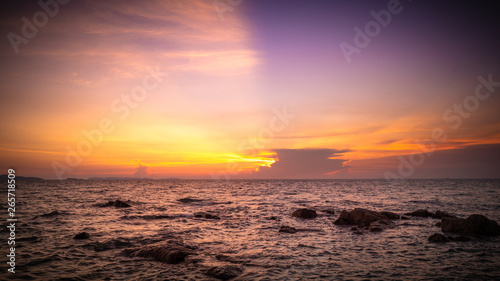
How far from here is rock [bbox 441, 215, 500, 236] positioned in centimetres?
2050

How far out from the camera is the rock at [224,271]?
12316 mm

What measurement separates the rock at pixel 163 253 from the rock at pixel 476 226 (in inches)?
886

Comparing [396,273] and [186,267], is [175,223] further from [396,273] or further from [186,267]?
[396,273]

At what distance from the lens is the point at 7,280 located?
11.5 metres

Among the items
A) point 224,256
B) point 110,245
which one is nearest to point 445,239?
point 224,256

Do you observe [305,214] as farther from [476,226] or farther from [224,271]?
[224,271]

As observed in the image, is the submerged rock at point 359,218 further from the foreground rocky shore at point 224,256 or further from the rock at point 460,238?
the rock at point 460,238

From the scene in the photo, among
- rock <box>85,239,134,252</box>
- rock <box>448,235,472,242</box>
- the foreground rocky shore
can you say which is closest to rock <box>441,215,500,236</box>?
the foreground rocky shore

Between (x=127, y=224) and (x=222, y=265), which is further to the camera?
(x=127, y=224)

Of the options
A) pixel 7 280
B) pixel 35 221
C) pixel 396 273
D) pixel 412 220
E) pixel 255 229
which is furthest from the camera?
pixel 412 220

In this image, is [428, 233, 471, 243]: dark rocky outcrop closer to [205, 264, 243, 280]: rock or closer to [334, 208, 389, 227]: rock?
[334, 208, 389, 227]: rock

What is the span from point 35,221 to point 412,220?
4168cm

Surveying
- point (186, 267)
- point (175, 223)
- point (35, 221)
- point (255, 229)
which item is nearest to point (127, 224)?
point (175, 223)

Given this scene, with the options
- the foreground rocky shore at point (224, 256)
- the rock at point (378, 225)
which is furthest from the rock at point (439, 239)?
the rock at point (378, 225)
